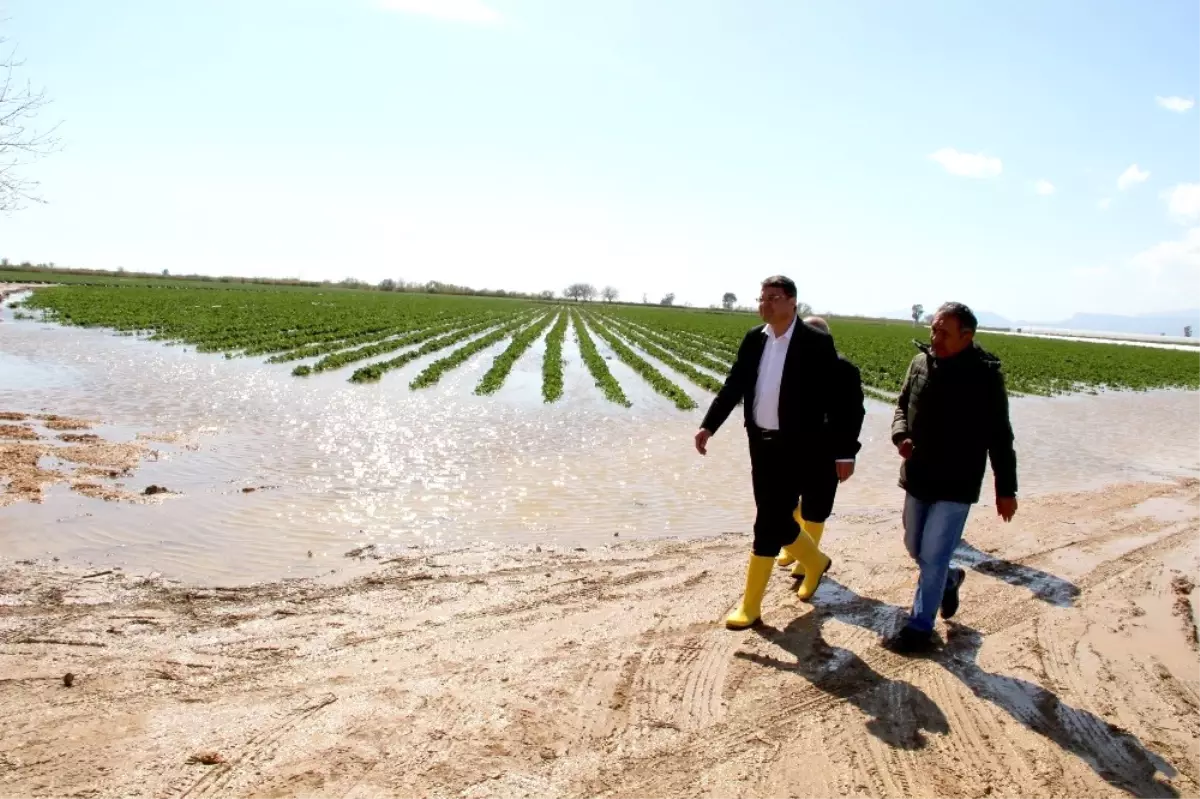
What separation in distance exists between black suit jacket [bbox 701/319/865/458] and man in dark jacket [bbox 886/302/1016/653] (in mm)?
320

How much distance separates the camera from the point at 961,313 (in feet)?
13.0

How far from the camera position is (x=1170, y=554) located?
241 inches

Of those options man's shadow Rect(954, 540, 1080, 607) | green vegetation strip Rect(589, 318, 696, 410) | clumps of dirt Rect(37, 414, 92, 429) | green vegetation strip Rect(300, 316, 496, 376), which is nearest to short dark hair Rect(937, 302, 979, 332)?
man's shadow Rect(954, 540, 1080, 607)

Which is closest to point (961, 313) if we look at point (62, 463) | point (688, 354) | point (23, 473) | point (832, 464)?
point (832, 464)

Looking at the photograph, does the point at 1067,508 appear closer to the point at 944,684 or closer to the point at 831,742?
the point at 944,684

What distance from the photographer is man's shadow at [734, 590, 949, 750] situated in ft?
10.8

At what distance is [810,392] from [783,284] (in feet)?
2.02

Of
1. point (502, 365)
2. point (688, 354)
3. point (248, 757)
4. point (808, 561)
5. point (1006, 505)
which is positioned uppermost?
point (688, 354)

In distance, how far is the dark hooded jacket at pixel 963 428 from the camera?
4004 millimetres

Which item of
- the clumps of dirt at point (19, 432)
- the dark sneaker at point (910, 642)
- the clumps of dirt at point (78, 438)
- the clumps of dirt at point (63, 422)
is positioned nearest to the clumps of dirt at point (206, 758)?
the dark sneaker at point (910, 642)

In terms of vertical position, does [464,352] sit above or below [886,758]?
above

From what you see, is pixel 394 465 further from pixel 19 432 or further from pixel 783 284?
pixel 783 284

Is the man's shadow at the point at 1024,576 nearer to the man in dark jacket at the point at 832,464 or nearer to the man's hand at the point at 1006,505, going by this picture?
the man's hand at the point at 1006,505

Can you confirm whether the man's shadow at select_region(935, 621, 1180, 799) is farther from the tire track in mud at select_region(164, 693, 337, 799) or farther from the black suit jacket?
the tire track in mud at select_region(164, 693, 337, 799)
